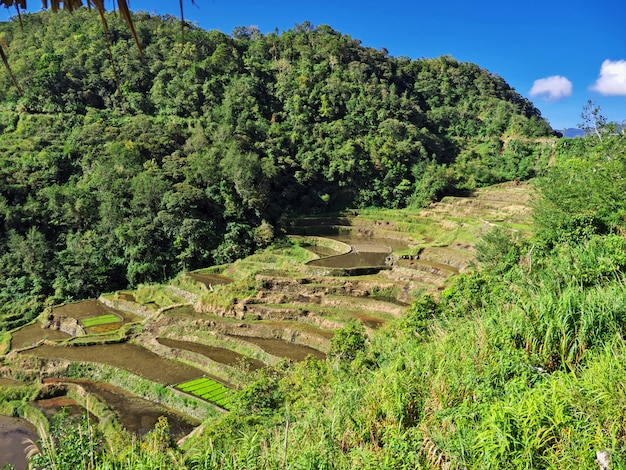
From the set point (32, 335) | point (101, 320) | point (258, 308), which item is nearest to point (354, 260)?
point (258, 308)

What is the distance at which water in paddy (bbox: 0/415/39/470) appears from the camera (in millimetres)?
11250

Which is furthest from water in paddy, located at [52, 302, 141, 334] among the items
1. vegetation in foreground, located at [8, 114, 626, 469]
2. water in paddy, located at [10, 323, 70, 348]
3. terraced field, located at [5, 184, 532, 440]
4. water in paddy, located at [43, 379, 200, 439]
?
vegetation in foreground, located at [8, 114, 626, 469]

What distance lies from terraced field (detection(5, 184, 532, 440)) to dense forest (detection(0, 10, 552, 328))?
3.61m

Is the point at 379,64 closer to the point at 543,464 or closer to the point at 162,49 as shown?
the point at 162,49

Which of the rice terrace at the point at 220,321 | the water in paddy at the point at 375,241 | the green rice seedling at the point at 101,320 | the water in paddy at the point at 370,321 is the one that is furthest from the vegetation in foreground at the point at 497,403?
the water in paddy at the point at 375,241

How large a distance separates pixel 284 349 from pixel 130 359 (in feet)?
21.1

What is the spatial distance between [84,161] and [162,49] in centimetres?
2429

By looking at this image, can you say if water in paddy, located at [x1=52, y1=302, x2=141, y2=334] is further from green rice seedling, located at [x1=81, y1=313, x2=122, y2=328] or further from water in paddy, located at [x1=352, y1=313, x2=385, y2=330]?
water in paddy, located at [x1=352, y1=313, x2=385, y2=330]

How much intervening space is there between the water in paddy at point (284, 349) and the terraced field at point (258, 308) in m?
0.04

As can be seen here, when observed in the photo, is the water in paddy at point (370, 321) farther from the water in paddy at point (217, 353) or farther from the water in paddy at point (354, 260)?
the water in paddy at point (354, 260)

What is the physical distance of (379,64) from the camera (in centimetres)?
5988

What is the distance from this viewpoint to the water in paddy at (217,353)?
15.4 meters

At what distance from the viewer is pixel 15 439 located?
40.9 ft

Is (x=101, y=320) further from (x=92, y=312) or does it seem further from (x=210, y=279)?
(x=210, y=279)
